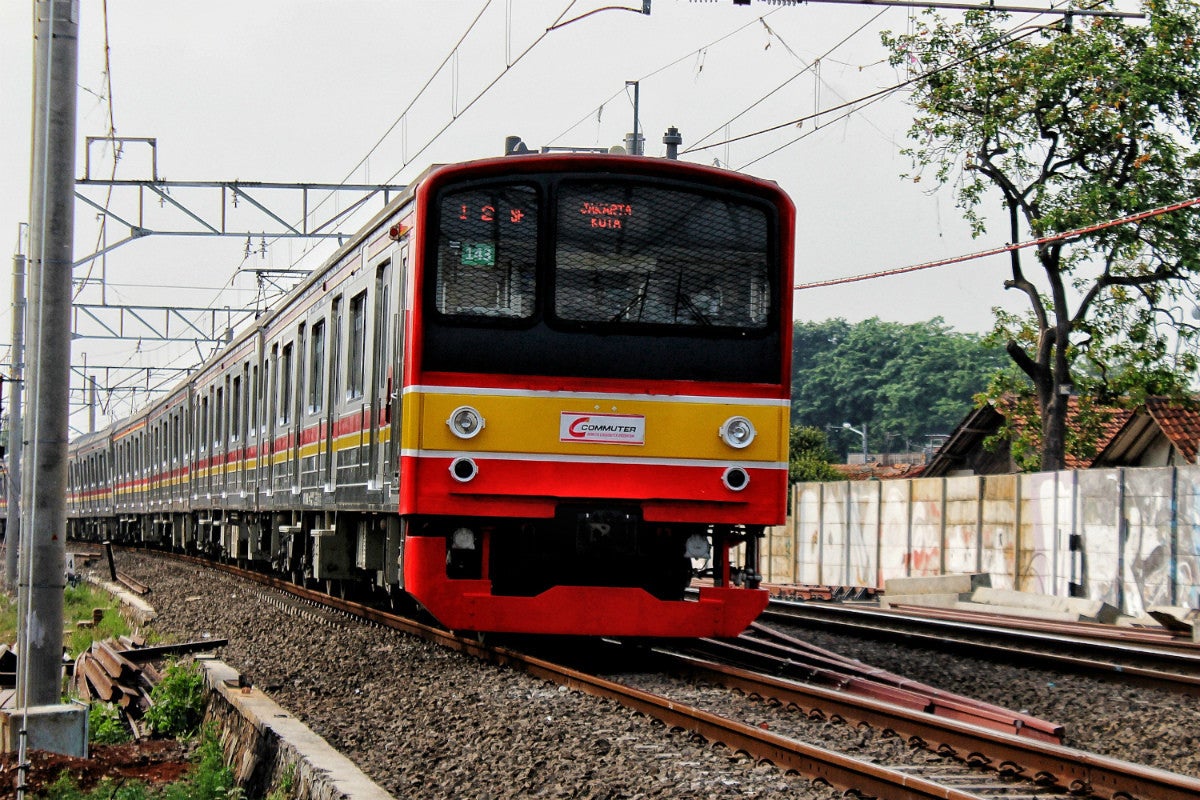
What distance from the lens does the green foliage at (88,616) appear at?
14074 millimetres

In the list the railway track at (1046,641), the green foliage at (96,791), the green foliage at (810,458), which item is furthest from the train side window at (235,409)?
the green foliage at (810,458)

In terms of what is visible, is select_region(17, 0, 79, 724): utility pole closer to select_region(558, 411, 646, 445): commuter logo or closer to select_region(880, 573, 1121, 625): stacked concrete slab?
select_region(558, 411, 646, 445): commuter logo

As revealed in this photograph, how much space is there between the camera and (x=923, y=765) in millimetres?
6098

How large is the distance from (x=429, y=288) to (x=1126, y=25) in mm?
19448

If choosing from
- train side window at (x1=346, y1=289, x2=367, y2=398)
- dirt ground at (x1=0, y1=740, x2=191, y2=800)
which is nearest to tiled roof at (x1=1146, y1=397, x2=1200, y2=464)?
train side window at (x1=346, y1=289, x2=367, y2=398)

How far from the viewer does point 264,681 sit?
950 centimetres

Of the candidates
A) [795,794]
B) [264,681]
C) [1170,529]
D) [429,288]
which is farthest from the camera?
[1170,529]

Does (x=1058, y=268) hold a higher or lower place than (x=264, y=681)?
higher

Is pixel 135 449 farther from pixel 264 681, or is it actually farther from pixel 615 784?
pixel 615 784

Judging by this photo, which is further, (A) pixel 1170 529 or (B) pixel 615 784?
(A) pixel 1170 529

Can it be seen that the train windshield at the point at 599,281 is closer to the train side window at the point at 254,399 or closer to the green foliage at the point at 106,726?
Result: the green foliage at the point at 106,726

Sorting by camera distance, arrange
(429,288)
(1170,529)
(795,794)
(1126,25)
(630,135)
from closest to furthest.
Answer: (795,794) < (429,288) < (630,135) < (1170,529) < (1126,25)

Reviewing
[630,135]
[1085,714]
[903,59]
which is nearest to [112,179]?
[630,135]

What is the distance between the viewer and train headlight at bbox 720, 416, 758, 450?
354 inches
